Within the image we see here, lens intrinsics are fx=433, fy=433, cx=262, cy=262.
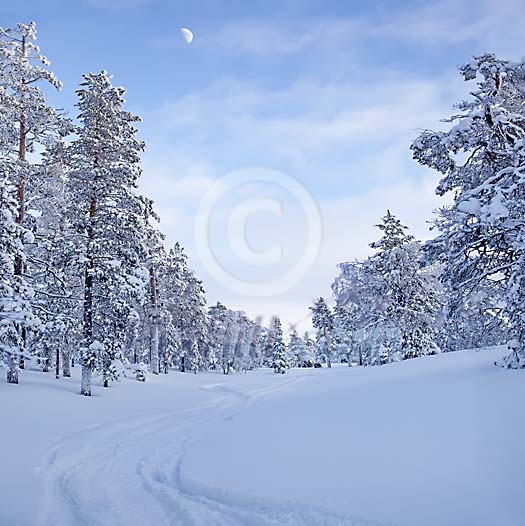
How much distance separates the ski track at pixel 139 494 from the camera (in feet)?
20.5

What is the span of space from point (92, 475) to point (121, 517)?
2810 mm

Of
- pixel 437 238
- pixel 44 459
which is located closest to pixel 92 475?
pixel 44 459

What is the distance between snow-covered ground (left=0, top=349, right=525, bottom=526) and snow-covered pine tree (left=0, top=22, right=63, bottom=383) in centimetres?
928

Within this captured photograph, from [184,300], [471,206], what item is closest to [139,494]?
[471,206]

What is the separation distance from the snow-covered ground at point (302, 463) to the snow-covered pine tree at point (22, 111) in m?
9.28

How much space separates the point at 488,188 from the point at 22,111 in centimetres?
1841

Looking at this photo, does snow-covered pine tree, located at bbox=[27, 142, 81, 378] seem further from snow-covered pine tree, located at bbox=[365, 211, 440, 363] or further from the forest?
snow-covered pine tree, located at bbox=[365, 211, 440, 363]

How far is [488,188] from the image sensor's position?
35.9 ft

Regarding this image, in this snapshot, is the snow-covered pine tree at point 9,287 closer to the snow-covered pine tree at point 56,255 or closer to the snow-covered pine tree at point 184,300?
the snow-covered pine tree at point 56,255

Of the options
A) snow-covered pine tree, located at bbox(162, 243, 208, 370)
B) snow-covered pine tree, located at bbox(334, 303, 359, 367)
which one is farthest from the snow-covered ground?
snow-covered pine tree, located at bbox(334, 303, 359, 367)

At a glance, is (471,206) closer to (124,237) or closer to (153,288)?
(124,237)

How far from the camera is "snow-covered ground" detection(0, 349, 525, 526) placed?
6.04 meters

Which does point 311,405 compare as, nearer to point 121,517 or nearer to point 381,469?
point 381,469

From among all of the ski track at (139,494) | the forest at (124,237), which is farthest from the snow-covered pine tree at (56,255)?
the ski track at (139,494)
